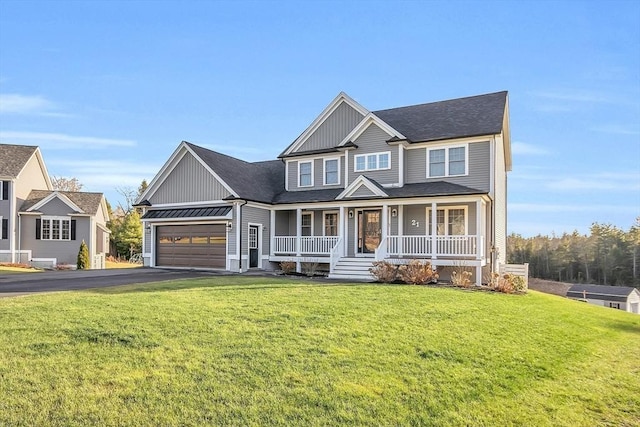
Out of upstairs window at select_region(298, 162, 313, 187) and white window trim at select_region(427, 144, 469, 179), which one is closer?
white window trim at select_region(427, 144, 469, 179)

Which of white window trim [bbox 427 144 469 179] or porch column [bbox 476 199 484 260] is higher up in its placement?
white window trim [bbox 427 144 469 179]

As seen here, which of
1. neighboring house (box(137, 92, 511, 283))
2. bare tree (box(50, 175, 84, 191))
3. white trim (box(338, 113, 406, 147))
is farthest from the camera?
bare tree (box(50, 175, 84, 191))

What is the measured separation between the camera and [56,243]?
30.1m

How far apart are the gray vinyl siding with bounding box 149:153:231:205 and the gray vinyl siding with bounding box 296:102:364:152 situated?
5.55 meters

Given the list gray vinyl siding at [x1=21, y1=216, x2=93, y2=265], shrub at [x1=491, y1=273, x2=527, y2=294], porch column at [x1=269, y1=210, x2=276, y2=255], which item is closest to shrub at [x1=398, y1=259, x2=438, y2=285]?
shrub at [x1=491, y1=273, x2=527, y2=294]

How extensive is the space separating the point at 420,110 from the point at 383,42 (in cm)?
457

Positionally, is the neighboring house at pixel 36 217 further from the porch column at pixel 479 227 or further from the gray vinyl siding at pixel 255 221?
the porch column at pixel 479 227

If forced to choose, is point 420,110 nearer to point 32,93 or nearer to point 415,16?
point 415,16

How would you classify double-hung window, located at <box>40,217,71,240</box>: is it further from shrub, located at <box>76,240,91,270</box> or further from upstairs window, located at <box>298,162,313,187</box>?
upstairs window, located at <box>298,162,313,187</box>

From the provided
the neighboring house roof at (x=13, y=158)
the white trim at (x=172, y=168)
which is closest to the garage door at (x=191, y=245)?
the white trim at (x=172, y=168)

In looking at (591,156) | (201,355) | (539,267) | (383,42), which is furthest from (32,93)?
(539,267)

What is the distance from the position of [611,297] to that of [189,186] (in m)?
33.8

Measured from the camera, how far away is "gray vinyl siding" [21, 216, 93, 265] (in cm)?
2931

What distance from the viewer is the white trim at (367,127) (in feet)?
62.6
